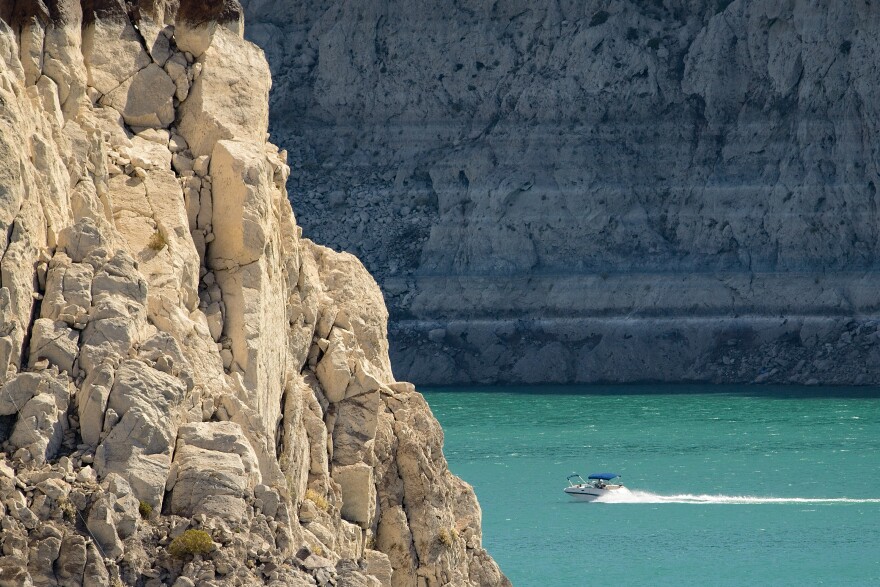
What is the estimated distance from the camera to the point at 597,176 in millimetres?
113938

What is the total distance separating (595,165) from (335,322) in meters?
98.3

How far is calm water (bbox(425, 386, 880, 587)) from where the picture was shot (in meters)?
48.2

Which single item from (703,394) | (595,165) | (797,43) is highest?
(797,43)

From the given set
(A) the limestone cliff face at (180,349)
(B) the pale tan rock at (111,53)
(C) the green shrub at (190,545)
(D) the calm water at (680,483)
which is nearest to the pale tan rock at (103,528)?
(A) the limestone cliff face at (180,349)

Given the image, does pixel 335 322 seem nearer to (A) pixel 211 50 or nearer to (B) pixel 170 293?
(A) pixel 211 50

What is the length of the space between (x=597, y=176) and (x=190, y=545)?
10440cm

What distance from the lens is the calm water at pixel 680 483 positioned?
48.2m

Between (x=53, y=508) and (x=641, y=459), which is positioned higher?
(x=53, y=508)

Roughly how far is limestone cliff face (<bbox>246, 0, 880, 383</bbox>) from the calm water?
808cm

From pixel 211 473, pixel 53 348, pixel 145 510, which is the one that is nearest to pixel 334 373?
pixel 211 473

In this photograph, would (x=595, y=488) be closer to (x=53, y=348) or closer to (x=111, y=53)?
(x=111, y=53)

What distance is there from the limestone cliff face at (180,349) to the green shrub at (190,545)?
0.02 m

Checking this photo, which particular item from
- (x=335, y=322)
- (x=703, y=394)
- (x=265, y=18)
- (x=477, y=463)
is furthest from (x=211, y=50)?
(x=265, y=18)

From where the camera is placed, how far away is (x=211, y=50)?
15.2 meters
